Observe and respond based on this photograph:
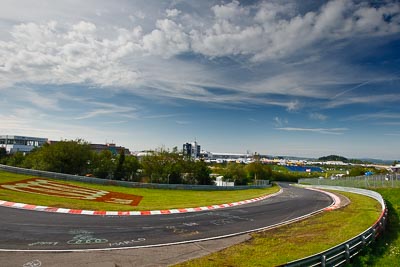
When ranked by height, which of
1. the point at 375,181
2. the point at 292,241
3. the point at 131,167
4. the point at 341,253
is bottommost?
the point at 292,241

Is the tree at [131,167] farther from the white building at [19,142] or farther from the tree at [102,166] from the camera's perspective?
the white building at [19,142]

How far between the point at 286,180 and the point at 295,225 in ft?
364

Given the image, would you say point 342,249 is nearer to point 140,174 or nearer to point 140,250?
point 140,250

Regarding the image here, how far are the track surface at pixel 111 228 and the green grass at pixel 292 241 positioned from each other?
2030 mm

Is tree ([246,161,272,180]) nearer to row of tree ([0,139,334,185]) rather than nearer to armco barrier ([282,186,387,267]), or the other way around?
row of tree ([0,139,334,185])

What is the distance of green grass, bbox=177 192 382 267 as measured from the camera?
11930 millimetres

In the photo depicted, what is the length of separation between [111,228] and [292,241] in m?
10.0

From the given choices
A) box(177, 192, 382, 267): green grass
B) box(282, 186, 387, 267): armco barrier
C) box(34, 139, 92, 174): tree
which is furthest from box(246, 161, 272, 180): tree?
box(282, 186, 387, 267): armco barrier

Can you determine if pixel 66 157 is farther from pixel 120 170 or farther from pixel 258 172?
pixel 258 172

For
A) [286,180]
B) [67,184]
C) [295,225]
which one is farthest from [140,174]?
[286,180]

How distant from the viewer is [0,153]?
286 feet

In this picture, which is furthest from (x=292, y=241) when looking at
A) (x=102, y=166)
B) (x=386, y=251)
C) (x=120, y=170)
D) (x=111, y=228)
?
(x=120, y=170)

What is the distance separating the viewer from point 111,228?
1619 centimetres

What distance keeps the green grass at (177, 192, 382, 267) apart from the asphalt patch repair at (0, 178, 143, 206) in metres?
14.4
